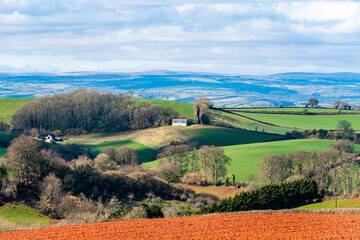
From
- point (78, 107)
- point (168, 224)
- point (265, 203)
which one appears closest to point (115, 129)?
point (78, 107)

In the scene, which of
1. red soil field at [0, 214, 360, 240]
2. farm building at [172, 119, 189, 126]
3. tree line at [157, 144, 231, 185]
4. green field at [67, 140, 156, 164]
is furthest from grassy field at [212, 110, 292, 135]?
red soil field at [0, 214, 360, 240]

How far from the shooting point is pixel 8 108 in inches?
5384

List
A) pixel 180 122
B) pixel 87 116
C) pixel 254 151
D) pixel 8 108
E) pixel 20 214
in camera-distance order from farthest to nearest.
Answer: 1. pixel 8 108
2. pixel 87 116
3. pixel 180 122
4. pixel 254 151
5. pixel 20 214

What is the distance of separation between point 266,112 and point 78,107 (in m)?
66.6

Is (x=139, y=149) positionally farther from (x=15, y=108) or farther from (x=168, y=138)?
(x=15, y=108)

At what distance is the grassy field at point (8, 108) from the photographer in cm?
12781

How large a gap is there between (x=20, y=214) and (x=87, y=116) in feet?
291

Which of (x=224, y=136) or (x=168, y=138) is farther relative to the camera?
(x=224, y=136)

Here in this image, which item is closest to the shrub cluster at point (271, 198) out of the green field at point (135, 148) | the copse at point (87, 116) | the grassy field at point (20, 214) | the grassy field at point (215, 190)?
the grassy field at point (215, 190)

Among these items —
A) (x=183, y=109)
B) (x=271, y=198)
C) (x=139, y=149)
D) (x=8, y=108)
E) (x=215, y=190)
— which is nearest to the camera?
(x=271, y=198)

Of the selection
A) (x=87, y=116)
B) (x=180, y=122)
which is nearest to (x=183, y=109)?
(x=180, y=122)

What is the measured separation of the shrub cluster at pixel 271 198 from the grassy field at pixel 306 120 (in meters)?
77.0

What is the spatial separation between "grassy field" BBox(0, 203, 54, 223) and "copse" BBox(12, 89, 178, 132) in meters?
79.4

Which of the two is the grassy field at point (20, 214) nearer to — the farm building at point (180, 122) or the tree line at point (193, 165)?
the tree line at point (193, 165)
